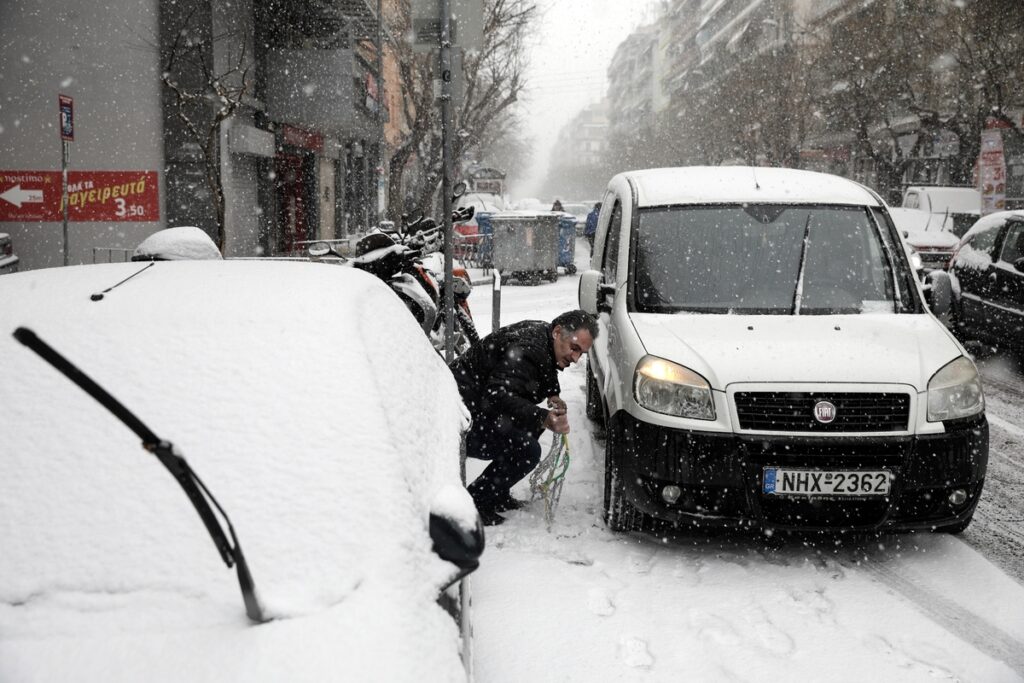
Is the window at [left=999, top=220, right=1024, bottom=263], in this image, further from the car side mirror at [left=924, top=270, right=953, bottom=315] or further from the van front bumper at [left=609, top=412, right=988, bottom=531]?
the van front bumper at [left=609, top=412, right=988, bottom=531]

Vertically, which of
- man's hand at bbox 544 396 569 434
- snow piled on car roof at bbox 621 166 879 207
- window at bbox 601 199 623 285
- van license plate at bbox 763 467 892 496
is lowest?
van license plate at bbox 763 467 892 496

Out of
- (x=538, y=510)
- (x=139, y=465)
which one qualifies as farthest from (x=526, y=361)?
(x=139, y=465)

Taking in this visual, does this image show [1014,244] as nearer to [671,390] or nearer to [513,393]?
[671,390]

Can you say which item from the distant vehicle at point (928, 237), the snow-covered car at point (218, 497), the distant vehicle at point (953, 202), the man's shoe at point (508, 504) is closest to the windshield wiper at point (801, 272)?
the man's shoe at point (508, 504)

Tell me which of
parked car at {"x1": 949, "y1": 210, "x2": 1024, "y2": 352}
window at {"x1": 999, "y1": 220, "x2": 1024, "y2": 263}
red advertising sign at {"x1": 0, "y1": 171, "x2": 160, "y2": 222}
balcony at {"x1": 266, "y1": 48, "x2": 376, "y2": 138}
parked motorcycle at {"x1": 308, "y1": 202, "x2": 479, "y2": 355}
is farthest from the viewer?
balcony at {"x1": 266, "y1": 48, "x2": 376, "y2": 138}

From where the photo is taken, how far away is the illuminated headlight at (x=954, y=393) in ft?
13.4

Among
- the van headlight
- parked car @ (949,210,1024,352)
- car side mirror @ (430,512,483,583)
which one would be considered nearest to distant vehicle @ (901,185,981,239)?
parked car @ (949,210,1024,352)

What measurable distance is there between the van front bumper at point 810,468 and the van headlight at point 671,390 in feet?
0.35

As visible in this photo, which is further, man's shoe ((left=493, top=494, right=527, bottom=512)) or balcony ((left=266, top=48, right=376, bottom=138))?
balcony ((left=266, top=48, right=376, bottom=138))

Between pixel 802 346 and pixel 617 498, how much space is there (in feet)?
3.73

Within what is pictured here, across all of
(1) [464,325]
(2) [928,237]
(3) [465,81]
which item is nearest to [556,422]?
(1) [464,325]

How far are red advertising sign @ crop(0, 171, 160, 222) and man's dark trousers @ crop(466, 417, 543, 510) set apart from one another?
12630 millimetres

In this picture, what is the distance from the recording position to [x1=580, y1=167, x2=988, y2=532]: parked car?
3.99 meters

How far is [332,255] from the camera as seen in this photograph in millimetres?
7953
